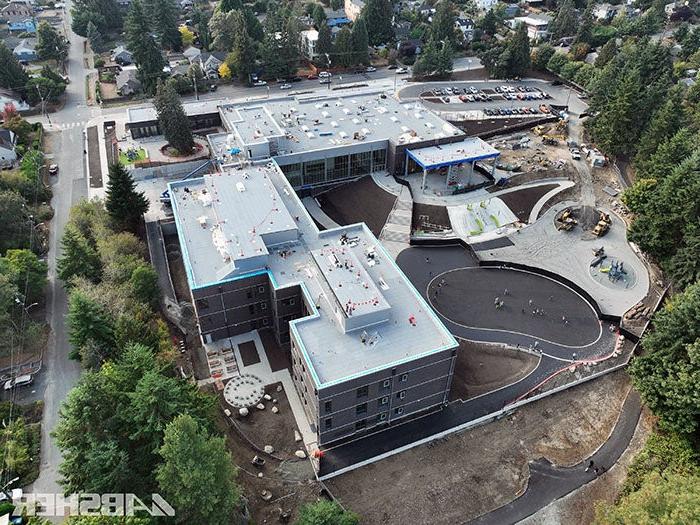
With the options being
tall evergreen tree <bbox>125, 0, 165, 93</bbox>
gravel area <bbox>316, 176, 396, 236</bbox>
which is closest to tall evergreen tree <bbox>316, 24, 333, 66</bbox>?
tall evergreen tree <bbox>125, 0, 165, 93</bbox>

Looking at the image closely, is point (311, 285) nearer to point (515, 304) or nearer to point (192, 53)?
point (515, 304)

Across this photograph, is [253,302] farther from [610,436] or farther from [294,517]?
[610,436]

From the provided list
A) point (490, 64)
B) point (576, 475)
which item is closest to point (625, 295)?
point (576, 475)

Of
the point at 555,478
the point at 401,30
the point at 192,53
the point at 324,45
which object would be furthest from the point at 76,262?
the point at 401,30

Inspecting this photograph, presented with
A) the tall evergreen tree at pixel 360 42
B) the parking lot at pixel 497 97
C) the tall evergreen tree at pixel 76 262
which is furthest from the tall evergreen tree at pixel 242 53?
the tall evergreen tree at pixel 76 262

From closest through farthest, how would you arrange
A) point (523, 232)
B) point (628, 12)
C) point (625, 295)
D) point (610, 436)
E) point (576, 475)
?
1. point (576, 475)
2. point (610, 436)
3. point (625, 295)
4. point (523, 232)
5. point (628, 12)

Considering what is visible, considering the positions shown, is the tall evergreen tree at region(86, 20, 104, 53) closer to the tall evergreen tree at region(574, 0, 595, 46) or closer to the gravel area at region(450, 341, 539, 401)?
the gravel area at region(450, 341, 539, 401)
